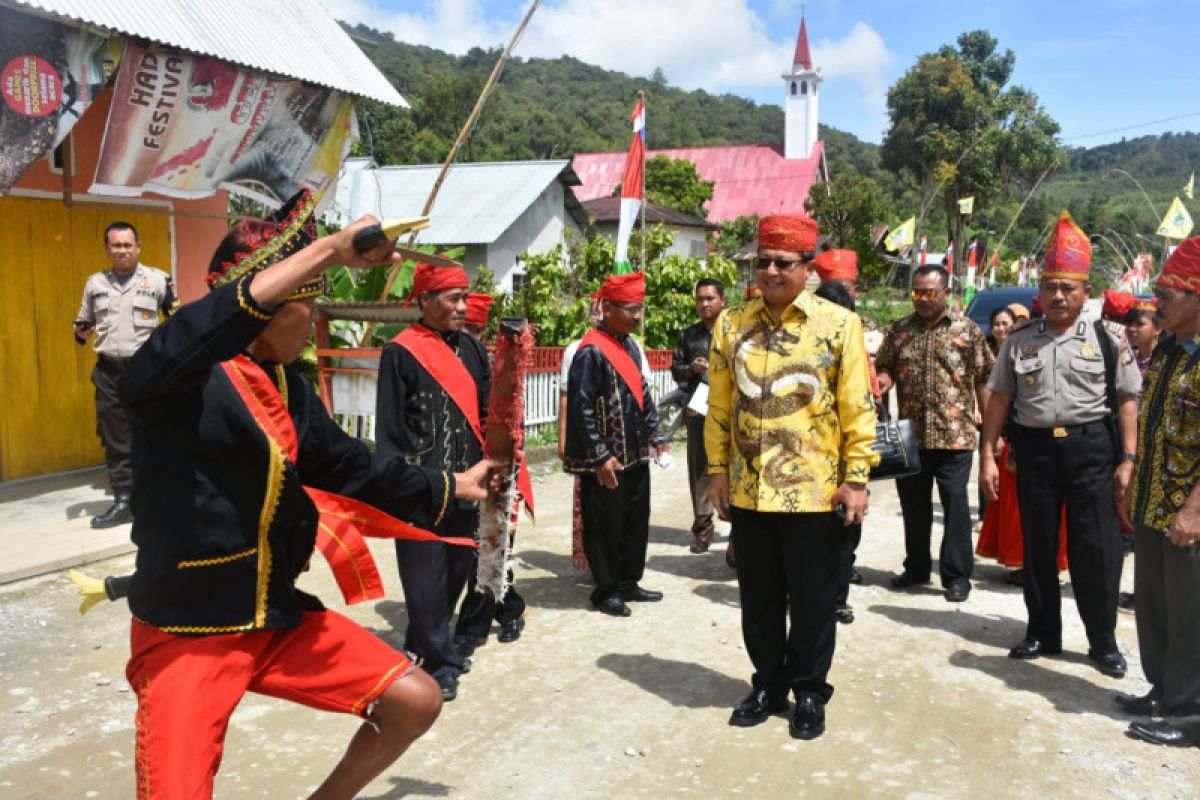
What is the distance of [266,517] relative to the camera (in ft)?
8.05

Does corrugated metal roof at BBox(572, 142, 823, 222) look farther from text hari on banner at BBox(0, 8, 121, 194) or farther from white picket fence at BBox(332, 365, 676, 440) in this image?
text hari on banner at BBox(0, 8, 121, 194)

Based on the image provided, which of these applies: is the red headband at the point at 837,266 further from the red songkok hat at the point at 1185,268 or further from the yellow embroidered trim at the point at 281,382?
the yellow embroidered trim at the point at 281,382

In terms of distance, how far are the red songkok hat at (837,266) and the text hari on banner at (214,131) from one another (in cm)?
427

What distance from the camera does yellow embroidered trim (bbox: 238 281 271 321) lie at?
2.08 m

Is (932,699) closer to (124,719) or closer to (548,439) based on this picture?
(124,719)

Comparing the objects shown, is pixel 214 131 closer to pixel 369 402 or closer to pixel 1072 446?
pixel 369 402

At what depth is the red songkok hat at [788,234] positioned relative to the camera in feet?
13.1

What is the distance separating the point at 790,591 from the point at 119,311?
536 centimetres

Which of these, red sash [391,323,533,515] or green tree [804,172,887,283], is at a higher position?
green tree [804,172,887,283]

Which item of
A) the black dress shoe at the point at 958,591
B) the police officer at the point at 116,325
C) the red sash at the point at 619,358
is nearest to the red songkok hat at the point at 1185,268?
the black dress shoe at the point at 958,591

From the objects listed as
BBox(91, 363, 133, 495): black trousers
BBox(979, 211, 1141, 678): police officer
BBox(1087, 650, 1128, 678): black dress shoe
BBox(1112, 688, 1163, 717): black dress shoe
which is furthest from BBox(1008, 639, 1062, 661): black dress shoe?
BBox(91, 363, 133, 495): black trousers

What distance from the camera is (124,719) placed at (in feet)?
13.7

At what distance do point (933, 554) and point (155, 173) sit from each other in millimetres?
6773

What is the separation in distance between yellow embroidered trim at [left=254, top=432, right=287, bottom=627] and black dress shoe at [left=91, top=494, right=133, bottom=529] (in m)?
5.15
